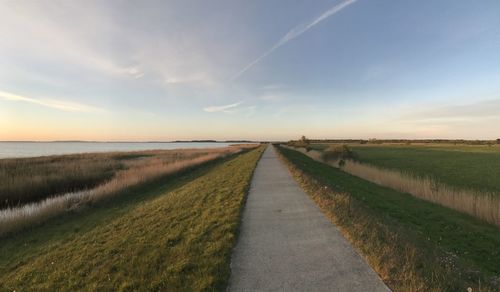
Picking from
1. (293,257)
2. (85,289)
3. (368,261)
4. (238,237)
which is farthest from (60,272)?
(368,261)

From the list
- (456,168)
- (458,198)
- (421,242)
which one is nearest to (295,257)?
Answer: (421,242)

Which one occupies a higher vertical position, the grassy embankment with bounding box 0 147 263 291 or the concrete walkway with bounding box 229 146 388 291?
the concrete walkway with bounding box 229 146 388 291

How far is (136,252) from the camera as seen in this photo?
571cm

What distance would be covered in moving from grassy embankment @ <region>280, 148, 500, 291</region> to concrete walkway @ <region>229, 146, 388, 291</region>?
32 cm

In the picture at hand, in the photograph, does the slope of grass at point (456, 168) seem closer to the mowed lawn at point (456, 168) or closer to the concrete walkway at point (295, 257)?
the mowed lawn at point (456, 168)

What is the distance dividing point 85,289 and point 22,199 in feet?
53.3

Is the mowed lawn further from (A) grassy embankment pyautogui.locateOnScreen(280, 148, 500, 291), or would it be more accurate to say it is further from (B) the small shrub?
(A) grassy embankment pyautogui.locateOnScreen(280, 148, 500, 291)

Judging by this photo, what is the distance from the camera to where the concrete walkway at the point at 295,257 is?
156 inches

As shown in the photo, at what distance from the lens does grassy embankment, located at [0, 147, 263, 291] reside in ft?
14.6

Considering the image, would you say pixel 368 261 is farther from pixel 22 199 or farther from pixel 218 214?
pixel 22 199

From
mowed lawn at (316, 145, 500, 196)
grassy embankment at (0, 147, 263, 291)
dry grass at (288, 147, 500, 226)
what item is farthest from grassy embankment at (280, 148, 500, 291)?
mowed lawn at (316, 145, 500, 196)

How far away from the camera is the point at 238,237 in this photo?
5984 millimetres

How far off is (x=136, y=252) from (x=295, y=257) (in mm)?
3397

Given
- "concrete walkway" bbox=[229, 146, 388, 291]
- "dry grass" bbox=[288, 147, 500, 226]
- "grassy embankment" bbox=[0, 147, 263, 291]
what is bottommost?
"dry grass" bbox=[288, 147, 500, 226]
